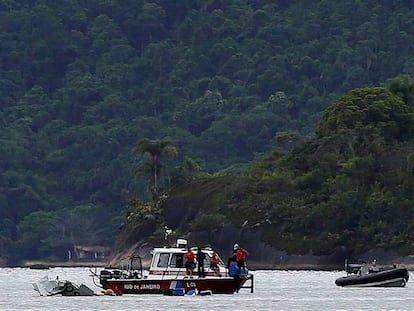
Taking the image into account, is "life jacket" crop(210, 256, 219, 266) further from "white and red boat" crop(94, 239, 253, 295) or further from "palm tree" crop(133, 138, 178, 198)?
"palm tree" crop(133, 138, 178, 198)

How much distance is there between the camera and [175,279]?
270ft

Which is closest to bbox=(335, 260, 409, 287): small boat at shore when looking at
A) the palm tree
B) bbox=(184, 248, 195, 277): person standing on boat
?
bbox=(184, 248, 195, 277): person standing on boat

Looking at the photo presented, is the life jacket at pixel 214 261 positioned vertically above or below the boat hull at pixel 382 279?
above

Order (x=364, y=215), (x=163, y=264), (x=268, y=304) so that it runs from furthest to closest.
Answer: (x=364, y=215) → (x=163, y=264) → (x=268, y=304)

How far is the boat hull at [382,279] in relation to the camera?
9375 centimetres

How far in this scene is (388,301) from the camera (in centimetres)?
7969

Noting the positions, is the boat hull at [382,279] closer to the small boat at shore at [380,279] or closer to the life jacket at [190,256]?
the small boat at shore at [380,279]

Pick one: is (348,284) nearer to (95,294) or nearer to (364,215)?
(95,294)

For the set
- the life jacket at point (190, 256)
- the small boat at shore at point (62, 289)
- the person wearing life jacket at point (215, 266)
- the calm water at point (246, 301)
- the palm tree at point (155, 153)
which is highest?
the palm tree at point (155, 153)

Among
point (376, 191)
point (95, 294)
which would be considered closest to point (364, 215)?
point (376, 191)

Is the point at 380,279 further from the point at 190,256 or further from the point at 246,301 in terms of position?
the point at 246,301

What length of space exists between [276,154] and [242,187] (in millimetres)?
14206

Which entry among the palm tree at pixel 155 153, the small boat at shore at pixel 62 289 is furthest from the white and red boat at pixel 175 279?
the palm tree at pixel 155 153

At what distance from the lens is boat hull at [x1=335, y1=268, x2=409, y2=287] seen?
93.8 m
